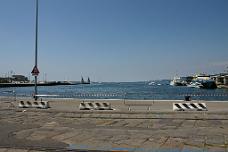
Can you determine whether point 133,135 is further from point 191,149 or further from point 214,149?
point 214,149

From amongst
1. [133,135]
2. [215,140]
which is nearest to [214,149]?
[215,140]

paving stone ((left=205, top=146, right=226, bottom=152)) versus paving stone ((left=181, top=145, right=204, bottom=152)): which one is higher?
paving stone ((left=205, top=146, right=226, bottom=152))

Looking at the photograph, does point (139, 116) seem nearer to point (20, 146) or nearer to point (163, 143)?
point (163, 143)

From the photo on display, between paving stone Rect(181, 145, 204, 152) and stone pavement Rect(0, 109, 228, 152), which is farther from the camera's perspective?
stone pavement Rect(0, 109, 228, 152)

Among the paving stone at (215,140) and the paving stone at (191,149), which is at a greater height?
the paving stone at (215,140)

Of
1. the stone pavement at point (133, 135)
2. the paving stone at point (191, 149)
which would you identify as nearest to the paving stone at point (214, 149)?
the stone pavement at point (133, 135)

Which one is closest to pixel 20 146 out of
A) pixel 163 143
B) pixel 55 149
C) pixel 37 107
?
pixel 55 149

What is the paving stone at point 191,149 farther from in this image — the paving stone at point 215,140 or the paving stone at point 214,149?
the paving stone at point 215,140

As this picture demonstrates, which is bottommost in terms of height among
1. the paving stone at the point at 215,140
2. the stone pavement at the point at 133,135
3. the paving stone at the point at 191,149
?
the stone pavement at the point at 133,135

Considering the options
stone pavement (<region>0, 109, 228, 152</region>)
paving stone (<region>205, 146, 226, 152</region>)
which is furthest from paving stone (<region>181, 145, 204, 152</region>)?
paving stone (<region>205, 146, 226, 152</region>)

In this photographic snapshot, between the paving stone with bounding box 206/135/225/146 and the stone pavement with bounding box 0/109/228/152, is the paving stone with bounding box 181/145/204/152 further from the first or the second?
the paving stone with bounding box 206/135/225/146

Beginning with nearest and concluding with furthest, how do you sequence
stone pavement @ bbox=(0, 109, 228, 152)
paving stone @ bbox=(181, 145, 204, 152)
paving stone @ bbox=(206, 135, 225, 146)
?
paving stone @ bbox=(181, 145, 204, 152)
stone pavement @ bbox=(0, 109, 228, 152)
paving stone @ bbox=(206, 135, 225, 146)

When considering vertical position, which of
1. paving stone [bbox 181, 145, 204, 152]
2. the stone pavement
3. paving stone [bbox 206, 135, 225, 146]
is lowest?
the stone pavement

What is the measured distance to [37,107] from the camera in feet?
76.0
